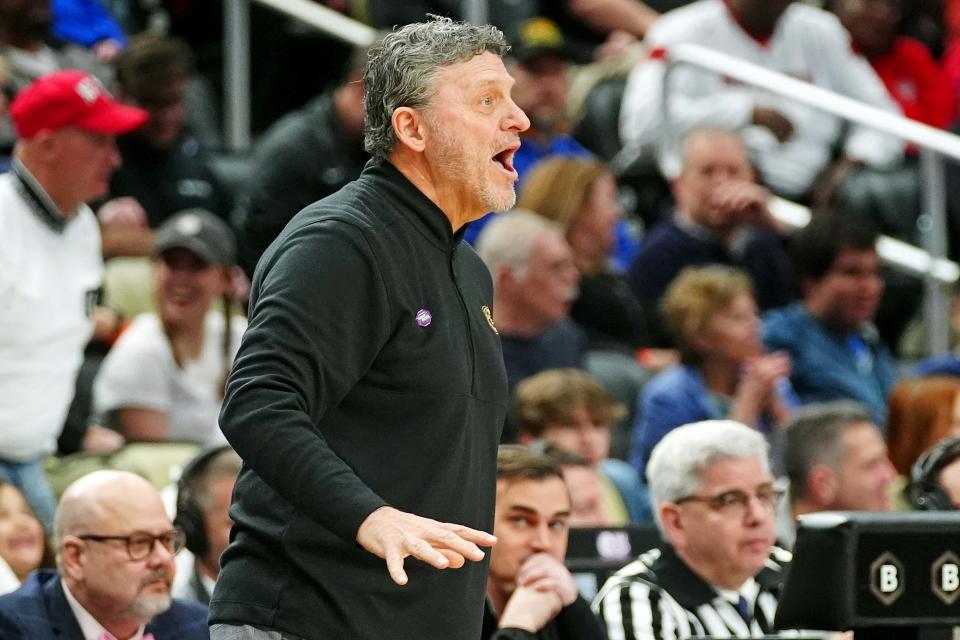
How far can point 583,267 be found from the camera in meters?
6.99

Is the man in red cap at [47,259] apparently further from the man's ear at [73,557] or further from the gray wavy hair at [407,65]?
the gray wavy hair at [407,65]

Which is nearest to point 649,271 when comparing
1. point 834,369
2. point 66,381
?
point 834,369

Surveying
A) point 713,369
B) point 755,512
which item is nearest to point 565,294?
point 713,369

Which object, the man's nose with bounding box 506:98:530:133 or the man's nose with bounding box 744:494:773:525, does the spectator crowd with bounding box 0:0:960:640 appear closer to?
the man's nose with bounding box 744:494:773:525

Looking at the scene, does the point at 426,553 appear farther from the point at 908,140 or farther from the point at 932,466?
the point at 908,140

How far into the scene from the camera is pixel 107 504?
13.0ft

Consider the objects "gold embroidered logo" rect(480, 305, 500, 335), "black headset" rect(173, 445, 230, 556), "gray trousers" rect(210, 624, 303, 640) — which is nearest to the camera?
"gray trousers" rect(210, 624, 303, 640)

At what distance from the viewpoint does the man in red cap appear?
518cm

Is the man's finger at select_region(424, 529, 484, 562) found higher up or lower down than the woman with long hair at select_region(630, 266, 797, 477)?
higher up

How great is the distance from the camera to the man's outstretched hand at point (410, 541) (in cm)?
243

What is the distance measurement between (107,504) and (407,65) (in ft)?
5.17

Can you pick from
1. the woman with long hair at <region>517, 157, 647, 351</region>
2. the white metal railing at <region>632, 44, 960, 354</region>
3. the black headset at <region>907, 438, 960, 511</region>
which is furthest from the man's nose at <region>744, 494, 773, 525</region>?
the white metal railing at <region>632, 44, 960, 354</region>

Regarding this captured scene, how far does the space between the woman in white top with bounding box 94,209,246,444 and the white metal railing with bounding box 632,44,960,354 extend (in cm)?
245

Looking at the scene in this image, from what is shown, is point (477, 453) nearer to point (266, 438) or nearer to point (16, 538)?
point (266, 438)
